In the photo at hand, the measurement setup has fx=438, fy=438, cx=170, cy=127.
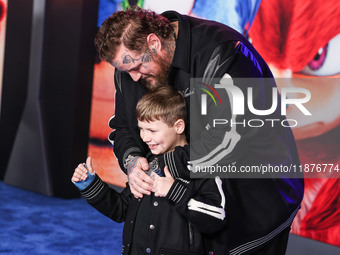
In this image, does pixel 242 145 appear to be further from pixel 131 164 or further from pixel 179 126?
pixel 131 164

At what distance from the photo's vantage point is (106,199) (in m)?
1.54

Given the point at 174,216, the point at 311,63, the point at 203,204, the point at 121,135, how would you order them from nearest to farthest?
the point at 203,204, the point at 174,216, the point at 121,135, the point at 311,63

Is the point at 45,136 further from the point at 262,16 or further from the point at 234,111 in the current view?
the point at 234,111

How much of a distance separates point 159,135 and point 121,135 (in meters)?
0.25

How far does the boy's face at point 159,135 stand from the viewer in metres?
1.46

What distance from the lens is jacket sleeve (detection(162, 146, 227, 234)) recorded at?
127cm

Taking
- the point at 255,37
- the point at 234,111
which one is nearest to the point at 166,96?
the point at 234,111

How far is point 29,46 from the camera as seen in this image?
432 cm

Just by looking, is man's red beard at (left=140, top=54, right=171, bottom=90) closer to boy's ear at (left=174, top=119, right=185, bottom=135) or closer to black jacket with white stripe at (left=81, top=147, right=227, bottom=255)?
boy's ear at (left=174, top=119, right=185, bottom=135)

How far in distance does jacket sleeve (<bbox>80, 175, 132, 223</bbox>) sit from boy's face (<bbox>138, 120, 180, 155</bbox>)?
0.22m

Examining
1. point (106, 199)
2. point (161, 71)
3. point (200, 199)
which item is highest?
point (161, 71)

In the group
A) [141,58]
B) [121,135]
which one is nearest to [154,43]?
[141,58]

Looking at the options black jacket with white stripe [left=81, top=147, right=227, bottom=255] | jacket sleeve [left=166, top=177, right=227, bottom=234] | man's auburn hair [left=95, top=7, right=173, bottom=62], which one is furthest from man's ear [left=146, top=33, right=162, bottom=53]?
jacket sleeve [left=166, top=177, right=227, bottom=234]

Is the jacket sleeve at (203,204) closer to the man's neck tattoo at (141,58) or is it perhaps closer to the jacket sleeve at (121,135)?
the jacket sleeve at (121,135)
